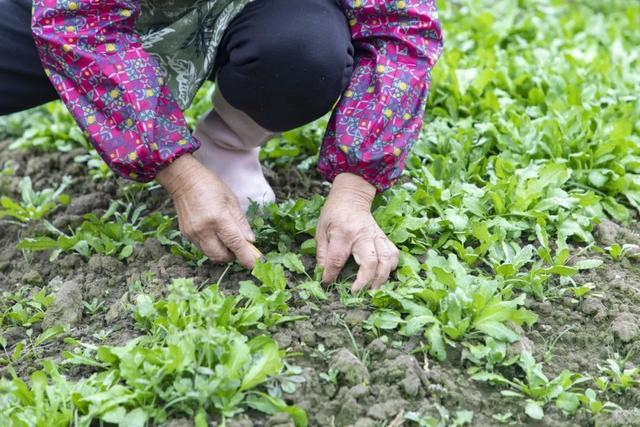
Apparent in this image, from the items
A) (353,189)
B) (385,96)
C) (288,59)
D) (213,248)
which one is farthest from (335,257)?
(288,59)

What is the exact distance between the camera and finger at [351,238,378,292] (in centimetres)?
224

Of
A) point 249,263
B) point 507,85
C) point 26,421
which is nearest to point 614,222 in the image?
point 507,85

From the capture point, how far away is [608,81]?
3.52 m

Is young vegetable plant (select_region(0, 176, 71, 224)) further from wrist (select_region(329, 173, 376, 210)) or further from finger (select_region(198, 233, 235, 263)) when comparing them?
wrist (select_region(329, 173, 376, 210))

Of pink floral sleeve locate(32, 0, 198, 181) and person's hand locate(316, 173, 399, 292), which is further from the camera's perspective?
person's hand locate(316, 173, 399, 292)

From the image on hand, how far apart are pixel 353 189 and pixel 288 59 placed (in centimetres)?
36

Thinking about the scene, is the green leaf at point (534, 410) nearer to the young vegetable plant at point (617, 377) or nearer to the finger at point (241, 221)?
the young vegetable plant at point (617, 377)

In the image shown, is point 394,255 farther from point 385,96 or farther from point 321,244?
point 385,96

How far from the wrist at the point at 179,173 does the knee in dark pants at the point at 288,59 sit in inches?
12.3

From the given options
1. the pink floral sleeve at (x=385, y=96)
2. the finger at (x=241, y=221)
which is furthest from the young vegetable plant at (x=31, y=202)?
the pink floral sleeve at (x=385, y=96)

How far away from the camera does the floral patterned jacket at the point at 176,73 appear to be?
7.10 ft

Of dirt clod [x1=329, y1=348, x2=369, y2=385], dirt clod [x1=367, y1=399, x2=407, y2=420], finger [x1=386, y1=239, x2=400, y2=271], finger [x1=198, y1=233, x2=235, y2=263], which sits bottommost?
dirt clod [x1=367, y1=399, x2=407, y2=420]

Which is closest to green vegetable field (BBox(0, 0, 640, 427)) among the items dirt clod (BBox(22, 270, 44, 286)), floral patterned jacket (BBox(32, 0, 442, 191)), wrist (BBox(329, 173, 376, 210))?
dirt clod (BBox(22, 270, 44, 286))

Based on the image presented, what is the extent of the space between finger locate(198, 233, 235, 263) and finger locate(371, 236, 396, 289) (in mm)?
363
